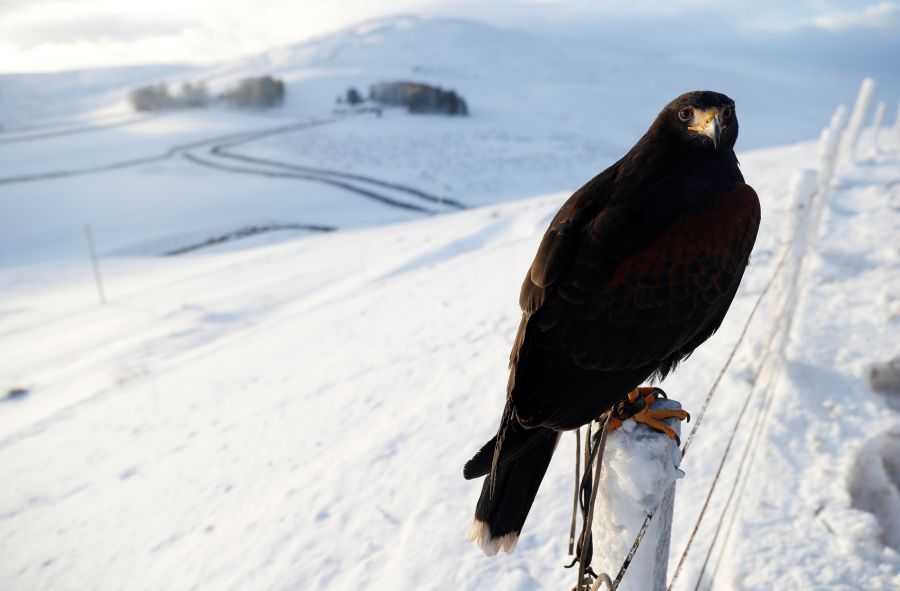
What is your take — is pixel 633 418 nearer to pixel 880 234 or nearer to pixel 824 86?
pixel 880 234

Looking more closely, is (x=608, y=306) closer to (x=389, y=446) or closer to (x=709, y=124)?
(x=709, y=124)

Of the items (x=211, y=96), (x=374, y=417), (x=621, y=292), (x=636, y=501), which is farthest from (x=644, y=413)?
(x=211, y=96)

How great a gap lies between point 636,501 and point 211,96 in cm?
9600

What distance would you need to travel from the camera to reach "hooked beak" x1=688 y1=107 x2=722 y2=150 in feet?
7.88

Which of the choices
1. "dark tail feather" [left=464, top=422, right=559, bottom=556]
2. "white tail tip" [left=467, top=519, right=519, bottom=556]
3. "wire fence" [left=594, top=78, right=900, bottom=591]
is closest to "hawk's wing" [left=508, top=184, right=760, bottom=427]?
"dark tail feather" [left=464, top=422, right=559, bottom=556]

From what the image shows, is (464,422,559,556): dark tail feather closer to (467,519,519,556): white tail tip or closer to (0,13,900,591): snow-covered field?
(467,519,519,556): white tail tip

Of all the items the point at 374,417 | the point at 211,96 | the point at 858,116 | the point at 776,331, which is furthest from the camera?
the point at 211,96

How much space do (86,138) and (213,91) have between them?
37780 millimetres

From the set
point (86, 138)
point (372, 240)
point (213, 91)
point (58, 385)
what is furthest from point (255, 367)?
point (213, 91)

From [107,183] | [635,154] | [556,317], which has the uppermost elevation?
[635,154]

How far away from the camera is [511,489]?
2062 millimetres

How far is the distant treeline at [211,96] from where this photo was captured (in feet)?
247

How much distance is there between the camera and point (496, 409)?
5.13m

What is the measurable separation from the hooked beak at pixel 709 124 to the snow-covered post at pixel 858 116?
32.2 feet
